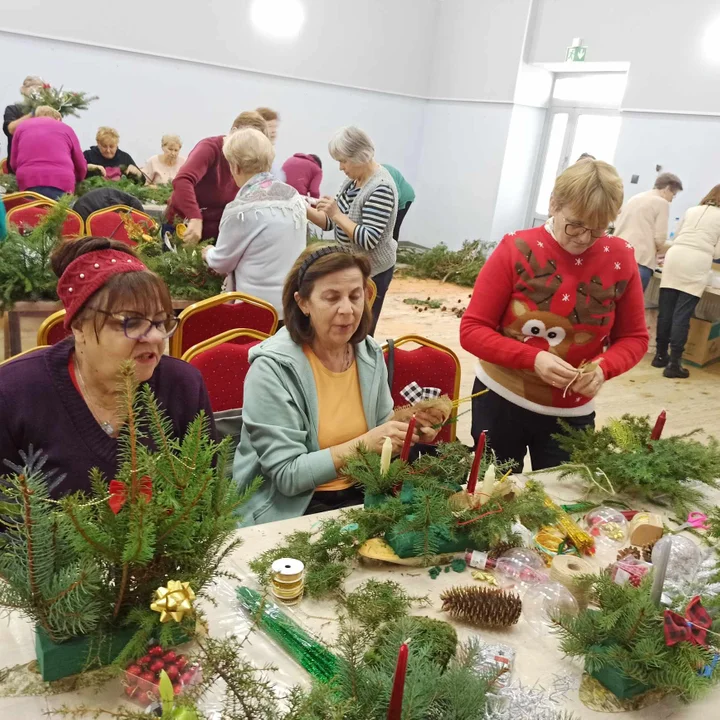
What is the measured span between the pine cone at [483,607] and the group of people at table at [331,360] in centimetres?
52

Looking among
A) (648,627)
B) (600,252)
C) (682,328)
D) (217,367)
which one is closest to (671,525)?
(648,627)

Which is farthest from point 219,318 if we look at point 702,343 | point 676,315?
point 702,343

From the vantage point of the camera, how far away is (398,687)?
903 mm

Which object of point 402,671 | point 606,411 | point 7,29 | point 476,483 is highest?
point 7,29

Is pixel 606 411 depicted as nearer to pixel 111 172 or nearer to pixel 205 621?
pixel 205 621

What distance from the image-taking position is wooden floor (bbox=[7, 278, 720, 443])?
495cm

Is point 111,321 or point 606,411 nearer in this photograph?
point 111,321

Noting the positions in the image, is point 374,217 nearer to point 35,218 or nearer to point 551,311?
point 551,311

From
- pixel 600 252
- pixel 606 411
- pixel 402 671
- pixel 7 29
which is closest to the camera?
pixel 402 671

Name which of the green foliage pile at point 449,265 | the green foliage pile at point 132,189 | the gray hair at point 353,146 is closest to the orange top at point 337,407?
the gray hair at point 353,146

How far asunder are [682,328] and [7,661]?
19.3 ft

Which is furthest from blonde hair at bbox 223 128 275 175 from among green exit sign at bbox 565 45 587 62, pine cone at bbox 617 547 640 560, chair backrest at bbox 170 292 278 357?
green exit sign at bbox 565 45 587 62

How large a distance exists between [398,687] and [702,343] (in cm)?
Result: 625

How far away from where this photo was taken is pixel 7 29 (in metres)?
7.66
